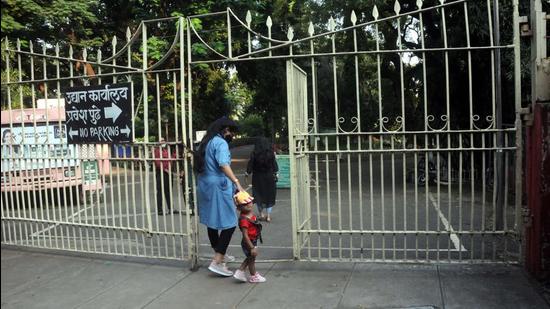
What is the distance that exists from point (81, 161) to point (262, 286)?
3008mm

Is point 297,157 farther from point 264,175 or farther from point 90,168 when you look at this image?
point 264,175

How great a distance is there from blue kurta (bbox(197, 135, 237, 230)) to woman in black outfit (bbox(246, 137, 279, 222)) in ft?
12.0

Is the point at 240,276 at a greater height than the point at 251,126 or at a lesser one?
lesser

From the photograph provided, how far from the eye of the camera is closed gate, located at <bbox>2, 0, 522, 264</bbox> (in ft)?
19.0

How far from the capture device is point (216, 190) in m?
5.92

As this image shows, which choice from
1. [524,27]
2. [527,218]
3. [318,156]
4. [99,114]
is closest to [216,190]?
[99,114]

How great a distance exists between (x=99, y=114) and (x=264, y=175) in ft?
12.6

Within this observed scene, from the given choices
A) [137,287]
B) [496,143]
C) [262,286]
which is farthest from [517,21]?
[137,287]

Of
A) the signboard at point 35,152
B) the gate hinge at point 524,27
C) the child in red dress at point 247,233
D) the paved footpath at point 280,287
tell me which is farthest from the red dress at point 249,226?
the gate hinge at point 524,27

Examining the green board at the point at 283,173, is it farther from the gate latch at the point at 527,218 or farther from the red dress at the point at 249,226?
the gate latch at the point at 527,218

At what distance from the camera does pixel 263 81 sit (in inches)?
893

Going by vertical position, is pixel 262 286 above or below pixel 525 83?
below

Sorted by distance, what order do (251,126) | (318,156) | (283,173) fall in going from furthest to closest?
(251,126) → (283,173) → (318,156)

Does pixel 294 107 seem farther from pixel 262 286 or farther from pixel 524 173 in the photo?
pixel 524 173
